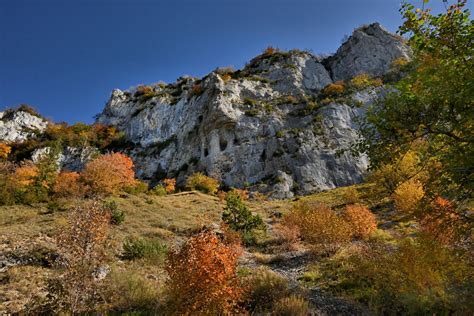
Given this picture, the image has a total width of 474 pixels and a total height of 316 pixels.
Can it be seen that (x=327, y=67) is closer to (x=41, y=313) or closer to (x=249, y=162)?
(x=249, y=162)

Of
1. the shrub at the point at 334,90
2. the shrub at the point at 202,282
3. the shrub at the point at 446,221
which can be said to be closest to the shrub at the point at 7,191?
the shrub at the point at 202,282

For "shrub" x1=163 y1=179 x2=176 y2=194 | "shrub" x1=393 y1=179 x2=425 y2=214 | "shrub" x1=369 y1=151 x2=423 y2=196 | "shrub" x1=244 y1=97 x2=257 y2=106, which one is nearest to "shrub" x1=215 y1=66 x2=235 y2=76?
"shrub" x1=244 y1=97 x2=257 y2=106

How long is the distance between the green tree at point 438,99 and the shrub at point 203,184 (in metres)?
36.0

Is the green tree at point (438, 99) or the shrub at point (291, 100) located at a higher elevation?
the shrub at point (291, 100)

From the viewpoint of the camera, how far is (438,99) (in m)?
6.38

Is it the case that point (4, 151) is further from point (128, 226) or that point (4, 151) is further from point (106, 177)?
point (128, 226)

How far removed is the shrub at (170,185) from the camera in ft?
148

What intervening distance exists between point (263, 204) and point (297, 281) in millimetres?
24091

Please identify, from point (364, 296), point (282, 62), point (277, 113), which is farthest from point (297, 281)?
point (282, 62)

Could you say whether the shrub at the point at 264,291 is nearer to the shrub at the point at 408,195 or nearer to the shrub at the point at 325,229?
the shrub at the point at 325,229

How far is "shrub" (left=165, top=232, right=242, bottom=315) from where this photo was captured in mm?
7512

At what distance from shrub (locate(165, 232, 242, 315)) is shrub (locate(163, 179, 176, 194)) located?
37.8 m

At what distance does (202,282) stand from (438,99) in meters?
6.73

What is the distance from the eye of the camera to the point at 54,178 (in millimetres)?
31875
